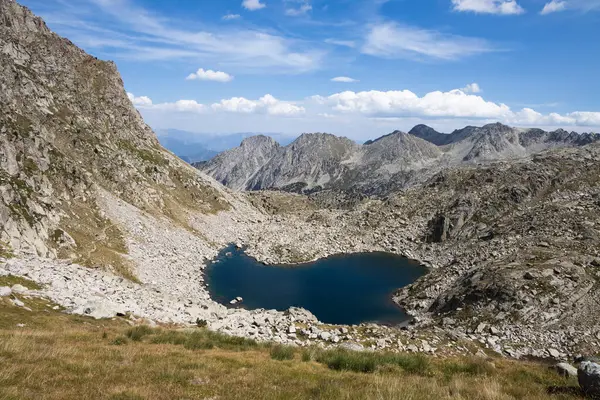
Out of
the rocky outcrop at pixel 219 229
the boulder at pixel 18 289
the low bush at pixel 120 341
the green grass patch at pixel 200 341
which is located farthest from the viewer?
the rocky outcrop at pixel 219 229

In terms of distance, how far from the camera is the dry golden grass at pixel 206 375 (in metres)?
11.8

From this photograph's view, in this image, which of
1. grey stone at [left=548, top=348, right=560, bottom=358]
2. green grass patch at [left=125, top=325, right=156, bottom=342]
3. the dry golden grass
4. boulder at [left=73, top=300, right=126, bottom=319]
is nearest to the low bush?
the dry golden grass

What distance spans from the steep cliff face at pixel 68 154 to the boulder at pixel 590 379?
173ft

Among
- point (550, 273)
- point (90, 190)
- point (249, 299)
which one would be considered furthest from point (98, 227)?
point (550, 273)

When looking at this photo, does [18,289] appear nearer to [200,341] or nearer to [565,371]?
[200,341]

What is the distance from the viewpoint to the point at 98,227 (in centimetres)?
6731

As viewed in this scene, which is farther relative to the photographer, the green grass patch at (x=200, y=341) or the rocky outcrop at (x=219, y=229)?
the rocky outcrop at (x=219, y=229)

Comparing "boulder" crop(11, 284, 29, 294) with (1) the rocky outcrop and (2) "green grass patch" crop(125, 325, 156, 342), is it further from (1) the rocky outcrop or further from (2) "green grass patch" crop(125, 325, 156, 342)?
(2) "green grass patch" crop(125, 325, 156, 342)

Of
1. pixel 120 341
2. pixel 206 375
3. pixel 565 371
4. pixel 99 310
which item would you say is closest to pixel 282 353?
pixel 206 375

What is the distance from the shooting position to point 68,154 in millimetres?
82562

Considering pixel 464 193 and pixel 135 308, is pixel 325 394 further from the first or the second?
pixel 464 193

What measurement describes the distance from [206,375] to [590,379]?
14.1 m

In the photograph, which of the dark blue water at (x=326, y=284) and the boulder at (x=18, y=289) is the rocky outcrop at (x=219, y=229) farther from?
the dark blue water at (x=326, y=284)

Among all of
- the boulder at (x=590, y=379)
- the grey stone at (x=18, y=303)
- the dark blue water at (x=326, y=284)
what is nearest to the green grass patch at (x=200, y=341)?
the grey stone at (x=18, y=303)
